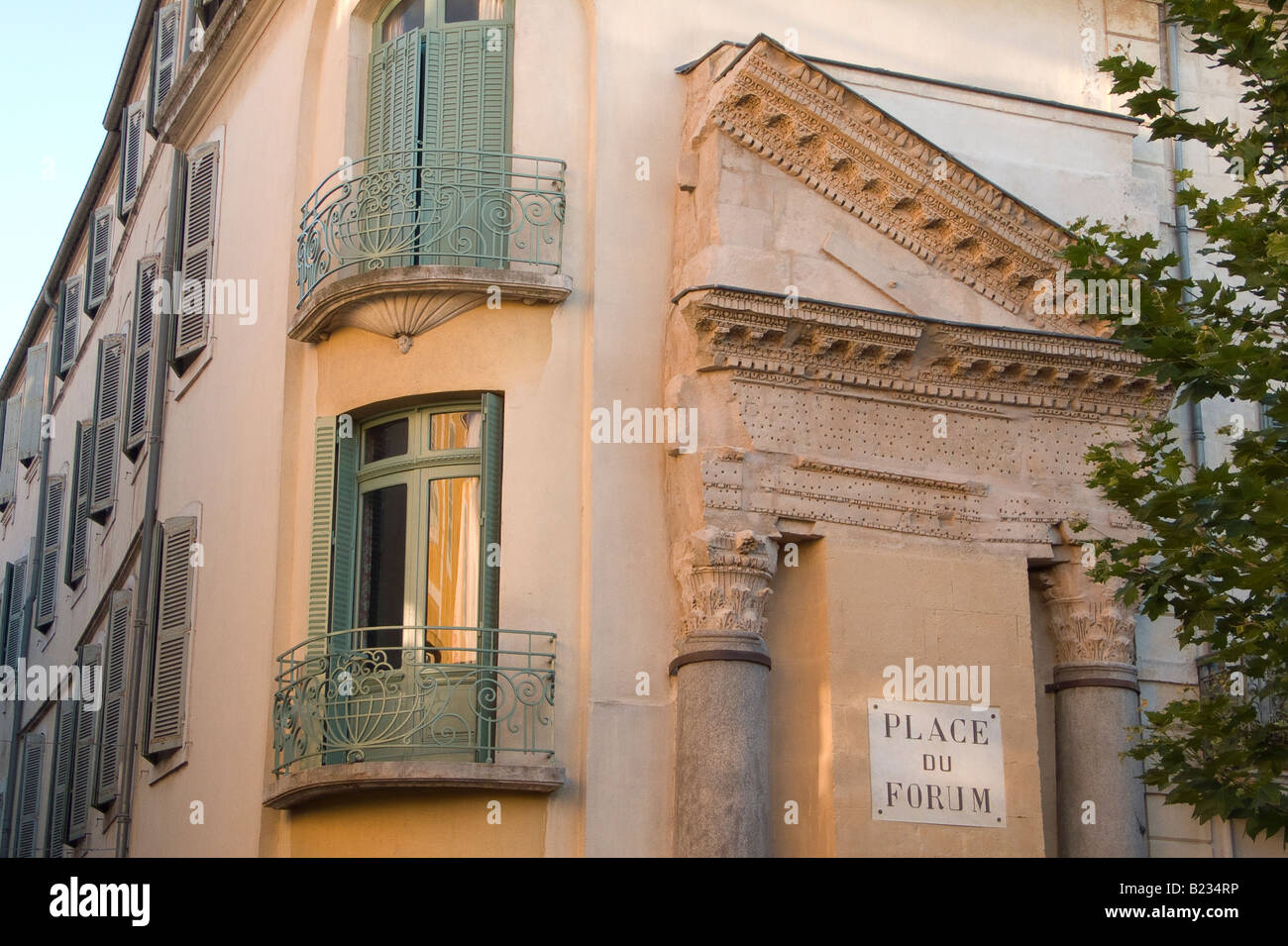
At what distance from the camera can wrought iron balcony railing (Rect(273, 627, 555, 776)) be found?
1538cm

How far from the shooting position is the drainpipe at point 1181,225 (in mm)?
18312

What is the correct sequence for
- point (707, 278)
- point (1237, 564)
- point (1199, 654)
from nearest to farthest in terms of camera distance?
Answer: point (1237, 564) → point (707, 278) → point (1199, 654)

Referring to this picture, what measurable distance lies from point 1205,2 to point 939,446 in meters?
4.62

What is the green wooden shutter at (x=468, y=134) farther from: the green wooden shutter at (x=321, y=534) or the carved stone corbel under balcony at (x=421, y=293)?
the green wooden shutter at (x=321, y=534)

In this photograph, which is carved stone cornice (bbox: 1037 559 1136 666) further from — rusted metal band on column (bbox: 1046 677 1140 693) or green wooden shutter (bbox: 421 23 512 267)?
green wooden shutter (bbox: 421 23 512 267)

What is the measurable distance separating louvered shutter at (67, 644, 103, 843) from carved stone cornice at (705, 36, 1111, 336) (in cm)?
1023

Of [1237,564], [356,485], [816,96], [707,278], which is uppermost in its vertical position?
[816,96]

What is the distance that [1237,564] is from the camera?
12352 millimetres

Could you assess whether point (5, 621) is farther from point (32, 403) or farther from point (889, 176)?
point (889, 176)

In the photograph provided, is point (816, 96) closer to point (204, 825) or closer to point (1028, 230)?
point (1028, 230)

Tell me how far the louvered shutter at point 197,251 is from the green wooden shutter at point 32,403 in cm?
1116

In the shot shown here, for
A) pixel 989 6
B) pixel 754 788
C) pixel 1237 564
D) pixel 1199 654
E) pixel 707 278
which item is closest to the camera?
pixel 1237 564

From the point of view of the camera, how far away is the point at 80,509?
25359 mm

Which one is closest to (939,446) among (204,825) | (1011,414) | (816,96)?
(1011,414)
